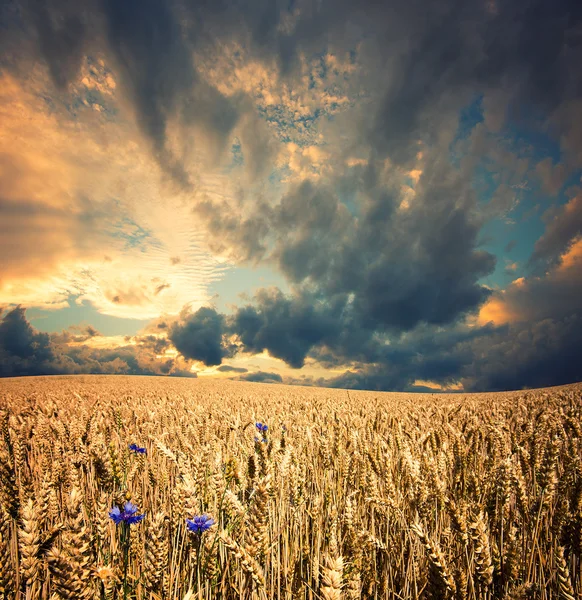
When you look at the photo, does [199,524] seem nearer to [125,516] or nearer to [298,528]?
[125,516]

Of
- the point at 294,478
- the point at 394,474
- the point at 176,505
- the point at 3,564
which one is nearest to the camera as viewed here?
the point at 3,564

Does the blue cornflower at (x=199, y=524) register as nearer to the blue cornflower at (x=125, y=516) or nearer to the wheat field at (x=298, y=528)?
the wheat field at (x=298, y=528)

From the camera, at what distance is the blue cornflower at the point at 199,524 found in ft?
4.92

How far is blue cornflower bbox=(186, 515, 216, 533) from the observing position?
1.50 meters

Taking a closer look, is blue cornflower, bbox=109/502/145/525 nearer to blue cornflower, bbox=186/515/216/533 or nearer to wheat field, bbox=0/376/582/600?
wheat field, bbox=0/376/582/600

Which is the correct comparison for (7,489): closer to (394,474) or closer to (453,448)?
(394,474)

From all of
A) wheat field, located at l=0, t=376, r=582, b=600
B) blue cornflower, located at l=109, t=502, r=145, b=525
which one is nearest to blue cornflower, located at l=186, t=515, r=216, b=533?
wheat field, located at l=0, t=376, r=582, b=600

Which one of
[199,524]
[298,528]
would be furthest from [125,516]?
[298,528]

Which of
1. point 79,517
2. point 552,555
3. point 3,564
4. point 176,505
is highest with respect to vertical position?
point 79,517

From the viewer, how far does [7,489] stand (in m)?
2.42

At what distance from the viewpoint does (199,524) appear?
155cm

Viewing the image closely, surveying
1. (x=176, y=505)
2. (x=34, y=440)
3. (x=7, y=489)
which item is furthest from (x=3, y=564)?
(x=34, y=440)

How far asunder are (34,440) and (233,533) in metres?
4.84

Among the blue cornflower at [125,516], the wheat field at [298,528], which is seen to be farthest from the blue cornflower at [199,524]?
the blue cornflower at [125,516]
